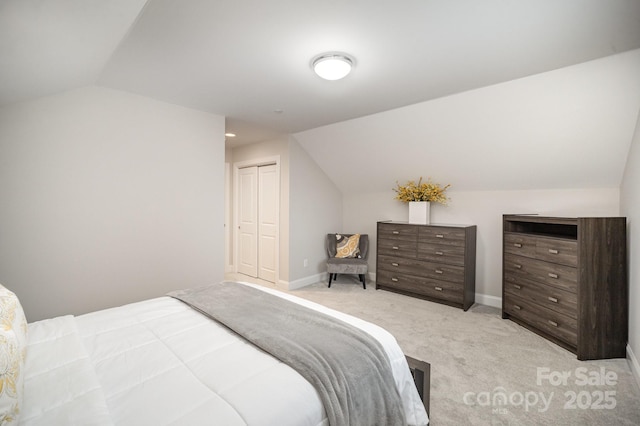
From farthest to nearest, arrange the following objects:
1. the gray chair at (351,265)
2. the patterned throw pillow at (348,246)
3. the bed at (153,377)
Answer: the patterned throw pillow at (348,246) → the gray chair at (351,265) → the bed at (153,377)

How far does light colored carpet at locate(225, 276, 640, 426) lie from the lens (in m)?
1.84

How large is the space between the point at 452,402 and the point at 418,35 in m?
2.37

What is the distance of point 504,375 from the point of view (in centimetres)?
224

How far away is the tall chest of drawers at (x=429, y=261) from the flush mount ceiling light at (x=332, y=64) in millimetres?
2474

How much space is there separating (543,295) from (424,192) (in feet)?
6.01

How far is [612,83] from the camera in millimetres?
2311

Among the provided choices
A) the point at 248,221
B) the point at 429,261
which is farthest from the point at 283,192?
the point at 429,261

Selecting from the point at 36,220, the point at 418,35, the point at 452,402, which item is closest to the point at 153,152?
the point at 36,220

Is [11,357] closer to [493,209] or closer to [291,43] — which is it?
[291,43]

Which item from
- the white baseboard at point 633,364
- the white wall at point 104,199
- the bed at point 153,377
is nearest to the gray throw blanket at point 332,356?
the bed at point 153,377

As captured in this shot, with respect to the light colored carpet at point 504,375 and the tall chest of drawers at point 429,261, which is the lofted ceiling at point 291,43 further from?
the light colored carpet at point 504,375

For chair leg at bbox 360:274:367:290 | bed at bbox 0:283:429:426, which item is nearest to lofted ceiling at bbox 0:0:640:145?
bed at bbox 0:283:429:426

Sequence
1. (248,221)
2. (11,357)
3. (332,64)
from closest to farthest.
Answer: (11,357), (332,64), (248,221)

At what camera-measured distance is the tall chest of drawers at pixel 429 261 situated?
12.1 feet
